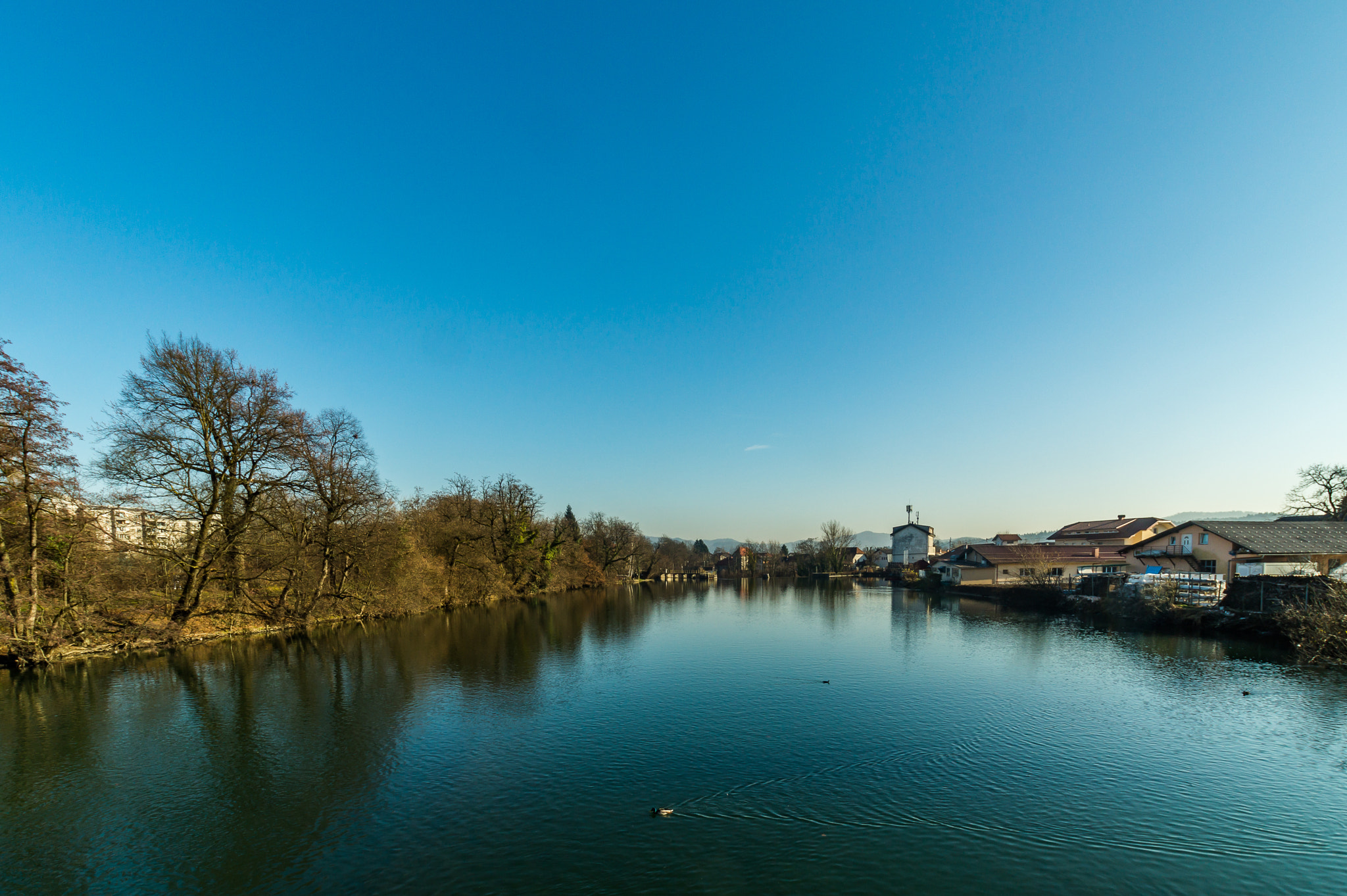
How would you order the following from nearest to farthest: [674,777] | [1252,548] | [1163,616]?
[674,777] < [1163,616] < [1252,548]

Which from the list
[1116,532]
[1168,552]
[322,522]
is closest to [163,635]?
[322,522]

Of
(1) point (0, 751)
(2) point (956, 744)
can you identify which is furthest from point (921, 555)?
(1) point (0, 751)

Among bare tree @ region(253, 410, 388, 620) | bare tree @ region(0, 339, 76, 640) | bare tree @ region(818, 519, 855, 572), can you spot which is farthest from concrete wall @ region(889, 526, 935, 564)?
bare tree @ region(0, 339, 76, 640)

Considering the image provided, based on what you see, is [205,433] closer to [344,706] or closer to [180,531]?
[180,531]

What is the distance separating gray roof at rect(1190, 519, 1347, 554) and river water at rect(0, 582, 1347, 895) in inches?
765

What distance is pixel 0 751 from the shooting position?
14.7 m

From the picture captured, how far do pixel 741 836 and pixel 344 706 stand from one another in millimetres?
15656

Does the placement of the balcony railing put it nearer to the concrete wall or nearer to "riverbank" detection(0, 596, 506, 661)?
the concrete wall

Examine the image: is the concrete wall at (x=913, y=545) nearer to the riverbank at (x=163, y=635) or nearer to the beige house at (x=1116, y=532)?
the beige house at (x=1116, y=532)

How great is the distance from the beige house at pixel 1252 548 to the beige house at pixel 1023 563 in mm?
8927

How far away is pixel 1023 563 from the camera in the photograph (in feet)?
205

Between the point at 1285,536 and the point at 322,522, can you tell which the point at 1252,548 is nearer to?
the point at 1285,536

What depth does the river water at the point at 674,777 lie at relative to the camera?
32.5 feet

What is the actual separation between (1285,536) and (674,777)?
176ft
